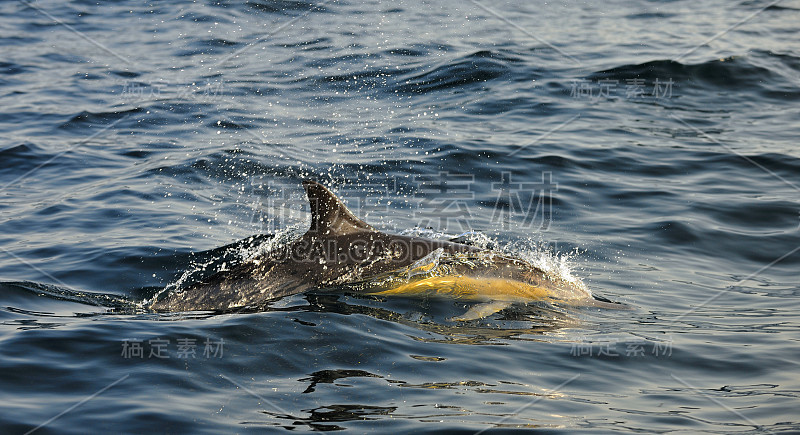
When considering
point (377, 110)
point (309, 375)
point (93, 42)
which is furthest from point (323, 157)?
point (93, 42)

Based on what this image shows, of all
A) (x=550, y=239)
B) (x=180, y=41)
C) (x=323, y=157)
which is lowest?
(x=550, y=239)

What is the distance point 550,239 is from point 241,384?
224 inches

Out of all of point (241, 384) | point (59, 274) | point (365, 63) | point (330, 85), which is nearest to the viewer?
point (241, 384)

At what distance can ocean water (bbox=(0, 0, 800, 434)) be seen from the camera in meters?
5.96

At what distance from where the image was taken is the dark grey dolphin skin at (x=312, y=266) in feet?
25.7

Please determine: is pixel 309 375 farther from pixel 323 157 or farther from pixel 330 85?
pixel 330 85

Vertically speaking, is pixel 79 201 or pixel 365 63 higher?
pixel 365 63

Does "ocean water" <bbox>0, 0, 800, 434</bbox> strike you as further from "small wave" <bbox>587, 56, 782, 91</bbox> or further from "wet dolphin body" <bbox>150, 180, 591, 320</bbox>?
"wet dolphin body" <bbox>150, 180, 591, 320</bbox>

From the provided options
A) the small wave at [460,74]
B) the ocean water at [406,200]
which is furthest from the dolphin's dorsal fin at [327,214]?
the small wave at [460,74]

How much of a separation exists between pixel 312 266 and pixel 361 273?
509 mm

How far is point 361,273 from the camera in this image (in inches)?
317

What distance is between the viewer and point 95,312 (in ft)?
25.2

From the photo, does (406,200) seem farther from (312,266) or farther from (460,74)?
(460,74)

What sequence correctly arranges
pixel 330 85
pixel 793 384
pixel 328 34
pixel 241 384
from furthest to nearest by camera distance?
pixel 328 34
pixel 330 85
pixel 793 384
pixel 241 384
